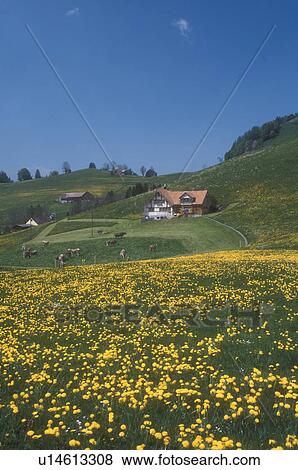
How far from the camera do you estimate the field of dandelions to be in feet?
24.3

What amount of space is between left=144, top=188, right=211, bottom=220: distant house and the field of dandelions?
103466 millimetres

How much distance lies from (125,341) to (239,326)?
171 inches

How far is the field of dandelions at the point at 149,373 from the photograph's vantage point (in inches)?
292

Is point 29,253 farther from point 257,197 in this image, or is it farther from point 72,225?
point 257,197

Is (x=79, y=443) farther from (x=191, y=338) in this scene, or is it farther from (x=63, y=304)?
(x=63, y=304)

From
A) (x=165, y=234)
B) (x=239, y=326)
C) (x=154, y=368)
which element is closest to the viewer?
(x=154, y=368)

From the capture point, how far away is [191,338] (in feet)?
44.0

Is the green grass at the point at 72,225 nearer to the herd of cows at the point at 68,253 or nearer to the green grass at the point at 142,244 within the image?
the green grass at the point at 142,244

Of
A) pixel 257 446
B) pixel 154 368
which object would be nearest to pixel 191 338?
pixel 154 368

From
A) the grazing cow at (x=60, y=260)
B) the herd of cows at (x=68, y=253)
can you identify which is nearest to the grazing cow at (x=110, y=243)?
the herd of cows at (x=68, y=253)

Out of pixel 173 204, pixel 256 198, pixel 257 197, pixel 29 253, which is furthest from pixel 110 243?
pixel 257 197

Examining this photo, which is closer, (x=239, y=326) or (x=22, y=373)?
(x=22, y=373)
